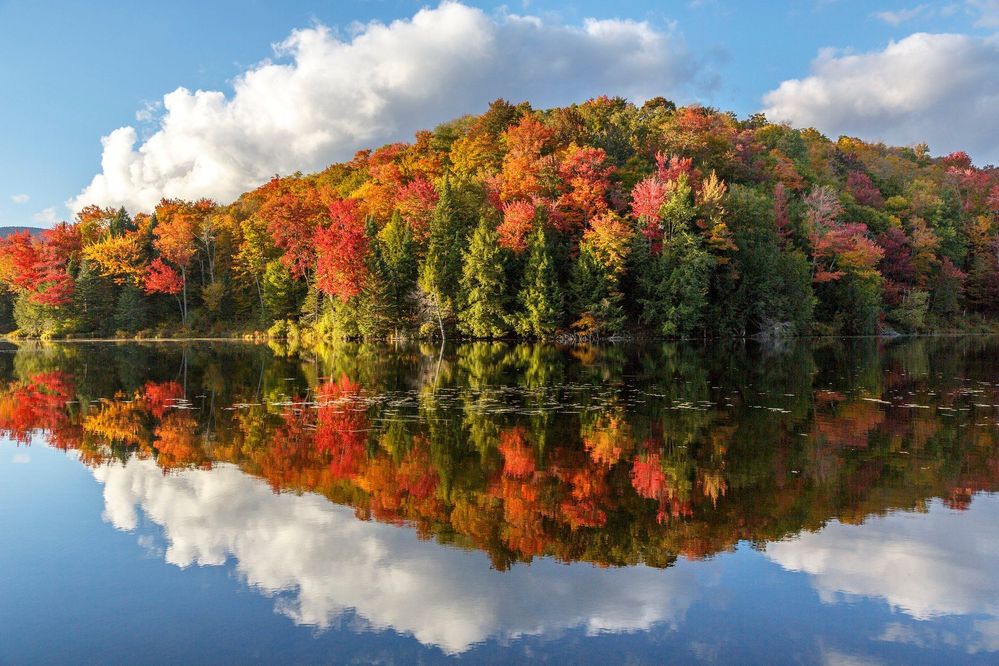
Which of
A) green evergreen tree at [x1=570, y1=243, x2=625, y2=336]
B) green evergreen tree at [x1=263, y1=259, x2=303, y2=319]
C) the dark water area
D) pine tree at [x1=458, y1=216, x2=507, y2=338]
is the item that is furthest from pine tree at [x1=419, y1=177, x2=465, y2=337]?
the dark water area

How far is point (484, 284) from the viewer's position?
1636 inches

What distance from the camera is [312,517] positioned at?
7.55 metres

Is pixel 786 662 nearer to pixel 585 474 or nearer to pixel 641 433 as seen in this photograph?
pixel 585 474

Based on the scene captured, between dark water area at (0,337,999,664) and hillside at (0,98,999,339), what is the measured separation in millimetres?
27391

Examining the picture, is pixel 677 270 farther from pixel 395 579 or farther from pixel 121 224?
pixel 121 224

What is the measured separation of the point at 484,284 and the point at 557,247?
19.4ft

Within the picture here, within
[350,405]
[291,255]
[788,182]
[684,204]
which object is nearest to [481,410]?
[350,405]

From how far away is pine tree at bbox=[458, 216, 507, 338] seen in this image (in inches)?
1626

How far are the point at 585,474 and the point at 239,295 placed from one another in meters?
54.0

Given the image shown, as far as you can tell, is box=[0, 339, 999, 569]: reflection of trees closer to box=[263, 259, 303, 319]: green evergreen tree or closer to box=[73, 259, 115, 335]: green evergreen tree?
box=[263, 259, 303, 319]: green evergreen tree

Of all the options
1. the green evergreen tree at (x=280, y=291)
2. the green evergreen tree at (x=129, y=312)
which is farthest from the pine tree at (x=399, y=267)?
the green evergreen tree at (x=129, y=312)

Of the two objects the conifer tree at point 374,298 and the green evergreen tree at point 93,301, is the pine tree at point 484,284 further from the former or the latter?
the green evergreen tree at point 93,301

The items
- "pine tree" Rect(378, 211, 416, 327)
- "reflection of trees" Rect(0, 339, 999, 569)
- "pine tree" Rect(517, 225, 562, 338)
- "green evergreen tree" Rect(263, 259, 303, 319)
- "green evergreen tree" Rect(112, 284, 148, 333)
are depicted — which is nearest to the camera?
"reflection of trees" Rect(0, 339, 999, 569)

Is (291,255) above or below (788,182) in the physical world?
below
